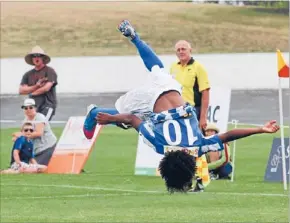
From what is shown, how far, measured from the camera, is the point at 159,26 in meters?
45.4

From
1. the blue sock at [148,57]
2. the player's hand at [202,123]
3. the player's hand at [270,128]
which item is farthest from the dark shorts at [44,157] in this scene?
the player's hand at [270,128]

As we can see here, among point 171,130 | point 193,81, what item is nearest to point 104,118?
point 171,130

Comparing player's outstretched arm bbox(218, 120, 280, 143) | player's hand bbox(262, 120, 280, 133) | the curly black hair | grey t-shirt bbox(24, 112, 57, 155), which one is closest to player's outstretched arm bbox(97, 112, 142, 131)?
the curly black hair

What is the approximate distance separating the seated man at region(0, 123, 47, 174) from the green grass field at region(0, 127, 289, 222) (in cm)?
55

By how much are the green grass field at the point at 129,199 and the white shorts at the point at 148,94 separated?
1509 millimetres

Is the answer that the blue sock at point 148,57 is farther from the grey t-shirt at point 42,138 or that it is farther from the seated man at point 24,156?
the grey t-shirt at point 42,138

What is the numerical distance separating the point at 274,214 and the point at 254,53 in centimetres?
2623

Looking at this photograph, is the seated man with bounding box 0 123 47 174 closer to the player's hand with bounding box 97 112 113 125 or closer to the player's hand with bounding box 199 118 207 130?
the player's hand with bounding box 199 118 207 130

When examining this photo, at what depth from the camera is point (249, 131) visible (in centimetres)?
1139

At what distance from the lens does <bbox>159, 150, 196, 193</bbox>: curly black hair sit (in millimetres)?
11477

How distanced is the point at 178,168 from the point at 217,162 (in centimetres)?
629

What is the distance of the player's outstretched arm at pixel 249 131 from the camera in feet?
36.5

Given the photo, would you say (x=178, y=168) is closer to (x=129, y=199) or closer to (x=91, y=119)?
(x=91, y=119)

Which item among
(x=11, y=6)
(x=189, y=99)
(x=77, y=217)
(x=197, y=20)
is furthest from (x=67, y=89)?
(x=77, y=217)
